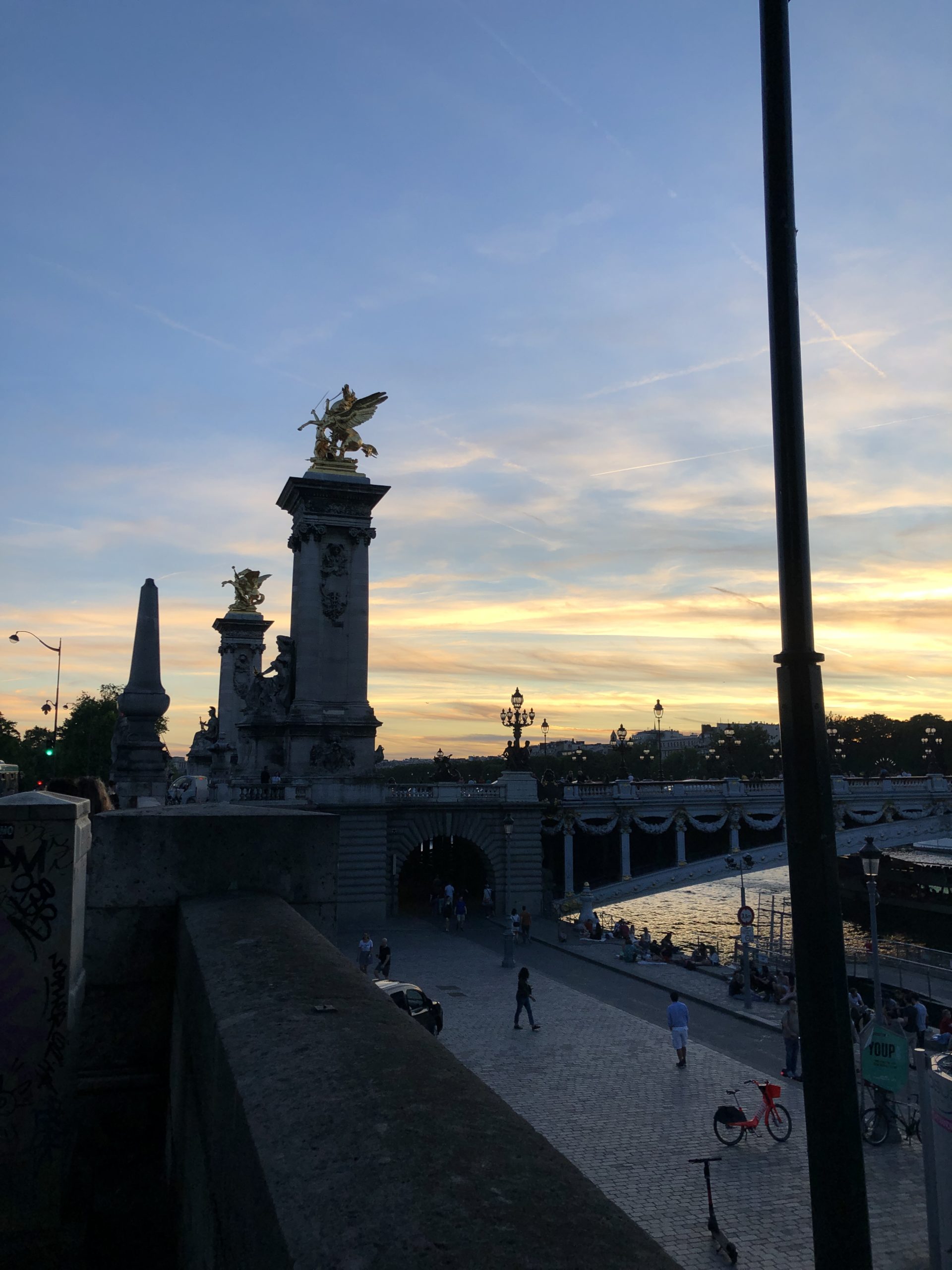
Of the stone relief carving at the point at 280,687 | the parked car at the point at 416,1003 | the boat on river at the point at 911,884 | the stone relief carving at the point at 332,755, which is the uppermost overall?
the stone relief carving at the point at 280,687

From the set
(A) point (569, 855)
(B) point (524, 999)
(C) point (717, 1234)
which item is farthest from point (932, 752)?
(C) point (717, 1234)

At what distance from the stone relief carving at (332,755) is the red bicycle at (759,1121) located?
31.4 metres

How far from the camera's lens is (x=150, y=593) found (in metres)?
28.3

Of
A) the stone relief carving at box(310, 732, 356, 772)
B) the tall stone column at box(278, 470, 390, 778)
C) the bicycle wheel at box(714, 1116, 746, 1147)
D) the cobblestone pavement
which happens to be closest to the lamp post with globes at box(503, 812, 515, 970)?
the tall stone column at box(278, 470, 390, 778)

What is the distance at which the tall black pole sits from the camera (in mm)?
3818

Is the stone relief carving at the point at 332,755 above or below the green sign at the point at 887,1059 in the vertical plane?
above

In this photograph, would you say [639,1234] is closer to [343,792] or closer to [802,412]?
[802,412]

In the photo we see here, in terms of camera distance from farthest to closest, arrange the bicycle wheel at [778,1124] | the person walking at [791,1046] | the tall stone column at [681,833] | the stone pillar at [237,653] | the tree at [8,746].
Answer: the tree at [8,746], the stone pillar at [237,653], the tall stone column at [681,833], the person walking at [791,1046], the bicycle wheel at [778,1124]

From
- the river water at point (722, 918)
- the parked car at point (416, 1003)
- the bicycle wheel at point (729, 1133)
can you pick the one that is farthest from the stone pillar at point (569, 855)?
the bicycle wheel at point (729, 1133)

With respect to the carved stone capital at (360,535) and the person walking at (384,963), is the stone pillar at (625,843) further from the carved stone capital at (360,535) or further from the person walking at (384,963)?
the person walking at (384,963)

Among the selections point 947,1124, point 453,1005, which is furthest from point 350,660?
point 947,1124

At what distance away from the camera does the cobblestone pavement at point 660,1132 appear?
12.8m

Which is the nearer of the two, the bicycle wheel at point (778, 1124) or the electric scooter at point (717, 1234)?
the electric scooter at point (717, 1234)

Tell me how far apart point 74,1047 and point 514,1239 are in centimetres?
378
